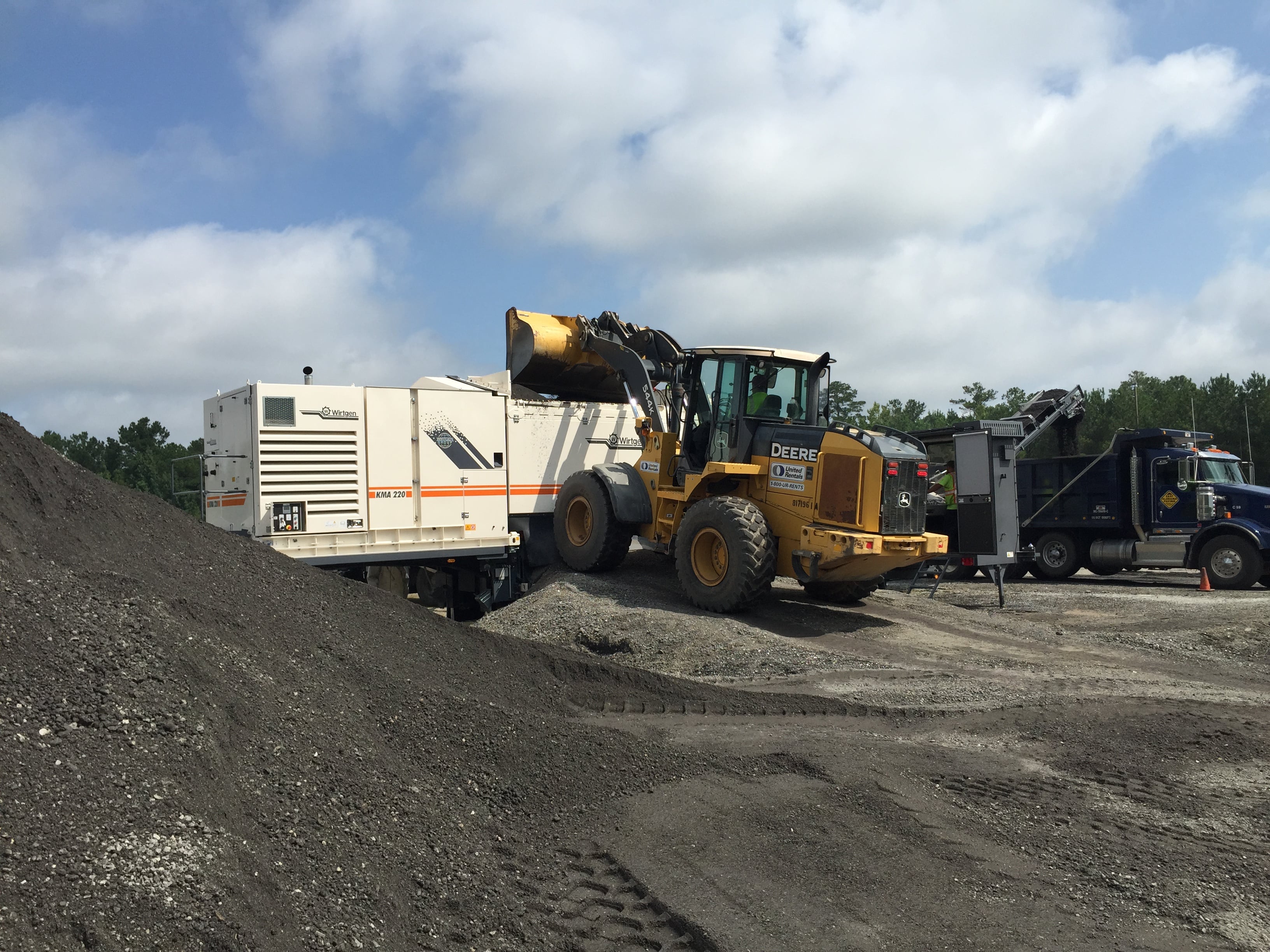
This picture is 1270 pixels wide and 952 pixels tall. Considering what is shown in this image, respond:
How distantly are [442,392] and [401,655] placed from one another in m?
6.82

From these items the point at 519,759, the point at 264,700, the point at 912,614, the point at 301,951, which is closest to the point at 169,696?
the point at 264,700

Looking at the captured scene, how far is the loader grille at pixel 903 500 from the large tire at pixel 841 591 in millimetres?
1615

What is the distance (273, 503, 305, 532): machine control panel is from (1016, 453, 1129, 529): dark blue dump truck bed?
14494 millimetres

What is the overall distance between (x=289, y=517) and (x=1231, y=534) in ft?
50.2

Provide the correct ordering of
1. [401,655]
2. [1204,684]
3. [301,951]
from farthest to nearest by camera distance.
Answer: [1204,684] < [401,655] < [301,951]

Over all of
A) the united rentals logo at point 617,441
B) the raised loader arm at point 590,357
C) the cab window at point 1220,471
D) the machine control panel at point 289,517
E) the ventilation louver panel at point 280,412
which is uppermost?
the raised loader arm at point 590,357

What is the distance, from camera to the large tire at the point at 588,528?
41.7ft

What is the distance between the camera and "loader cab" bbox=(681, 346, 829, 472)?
12.0 m

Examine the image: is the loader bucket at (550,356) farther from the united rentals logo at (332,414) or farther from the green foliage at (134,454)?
the green foliage at (134,454)

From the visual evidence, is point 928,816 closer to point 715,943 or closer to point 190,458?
point 715,943

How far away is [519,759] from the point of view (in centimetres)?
538

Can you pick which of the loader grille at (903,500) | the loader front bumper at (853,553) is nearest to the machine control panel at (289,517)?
the loader front bumper at (853,553)

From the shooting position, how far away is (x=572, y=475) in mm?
13773

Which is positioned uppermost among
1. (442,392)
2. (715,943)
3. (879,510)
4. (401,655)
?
(442,392)
